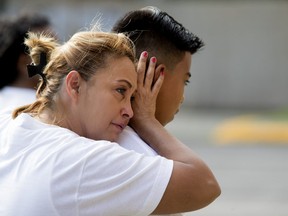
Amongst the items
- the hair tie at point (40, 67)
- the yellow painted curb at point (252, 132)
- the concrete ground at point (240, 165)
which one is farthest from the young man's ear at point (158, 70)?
the yellow painted curb at point (252, 132)

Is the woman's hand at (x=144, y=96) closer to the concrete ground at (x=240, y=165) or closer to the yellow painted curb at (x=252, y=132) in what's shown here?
the concrete ground at (x=240, y=165)

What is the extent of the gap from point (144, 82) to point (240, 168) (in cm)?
935

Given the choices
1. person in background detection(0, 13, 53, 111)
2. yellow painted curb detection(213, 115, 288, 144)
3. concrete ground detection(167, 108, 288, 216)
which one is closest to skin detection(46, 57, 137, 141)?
person in background detection(0, 13, 53, 111)

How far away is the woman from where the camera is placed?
104 inches

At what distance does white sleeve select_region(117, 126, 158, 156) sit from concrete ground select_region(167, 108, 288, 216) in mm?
3026

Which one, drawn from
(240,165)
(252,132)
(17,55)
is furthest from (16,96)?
(252,132)

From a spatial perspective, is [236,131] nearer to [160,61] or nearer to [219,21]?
[219,21]

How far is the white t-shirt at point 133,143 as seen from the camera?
2.91m

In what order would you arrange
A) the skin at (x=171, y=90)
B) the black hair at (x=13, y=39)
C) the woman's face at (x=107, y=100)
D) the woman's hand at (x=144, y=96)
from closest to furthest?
the woman's face at (x=107, y=100) → the woman's hand at (x=144, y=96) → the skin at (x=171, y=90) → the black hair at (x=13, y=39)

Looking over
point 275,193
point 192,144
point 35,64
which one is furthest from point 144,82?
point 192,144

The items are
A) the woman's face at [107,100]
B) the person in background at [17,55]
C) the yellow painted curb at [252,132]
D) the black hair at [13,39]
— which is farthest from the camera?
the yellow painted curb at [252,132]

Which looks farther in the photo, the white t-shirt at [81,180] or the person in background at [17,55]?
the person in background at [17,55]

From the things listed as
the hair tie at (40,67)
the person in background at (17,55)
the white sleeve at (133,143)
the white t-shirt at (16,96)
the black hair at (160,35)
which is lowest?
the white t-shirt at (16,96)

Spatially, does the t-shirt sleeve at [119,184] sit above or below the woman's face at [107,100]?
below
